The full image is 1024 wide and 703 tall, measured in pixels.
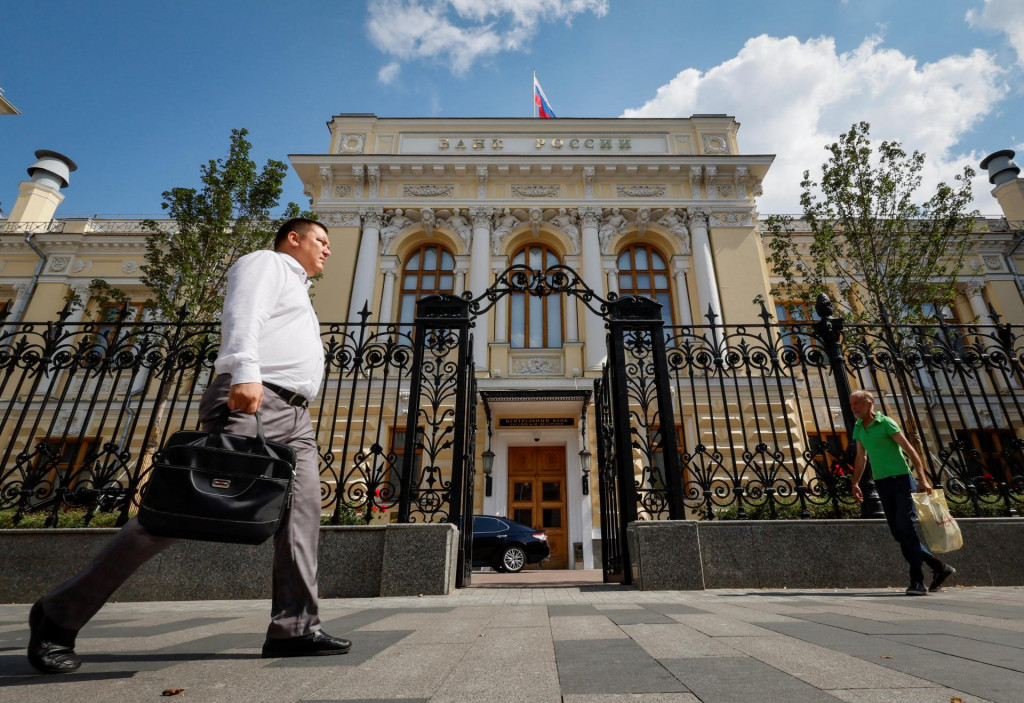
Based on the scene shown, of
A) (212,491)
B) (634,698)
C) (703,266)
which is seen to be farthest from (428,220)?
(634,698)

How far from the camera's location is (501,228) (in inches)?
632

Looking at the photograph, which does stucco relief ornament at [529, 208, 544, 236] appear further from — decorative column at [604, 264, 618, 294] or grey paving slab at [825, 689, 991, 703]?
grey paving slab at [825, 689, 991, 703]

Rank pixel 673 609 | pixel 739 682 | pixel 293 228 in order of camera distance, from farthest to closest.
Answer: pixel 673 609 → pixel 293 228 → pixel 739 682

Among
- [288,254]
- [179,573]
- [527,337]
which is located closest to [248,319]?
[288,254]

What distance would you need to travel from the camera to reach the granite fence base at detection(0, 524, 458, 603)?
176 inches

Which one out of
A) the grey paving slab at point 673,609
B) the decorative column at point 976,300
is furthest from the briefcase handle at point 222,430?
the decorative column at point 976,300

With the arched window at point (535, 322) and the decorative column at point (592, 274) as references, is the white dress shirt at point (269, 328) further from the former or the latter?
the arched window at point (535, 322)

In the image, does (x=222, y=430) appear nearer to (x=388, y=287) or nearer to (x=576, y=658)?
(x=576, y=658)

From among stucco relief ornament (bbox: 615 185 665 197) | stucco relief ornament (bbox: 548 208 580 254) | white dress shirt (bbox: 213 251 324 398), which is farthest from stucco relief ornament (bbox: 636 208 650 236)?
white dress shirt (bbox: 213 251 324 398)

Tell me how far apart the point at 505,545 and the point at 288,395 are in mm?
9472

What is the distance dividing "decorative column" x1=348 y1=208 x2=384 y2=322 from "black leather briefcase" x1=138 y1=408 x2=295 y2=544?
12.7 metres

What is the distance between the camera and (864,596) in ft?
13.0

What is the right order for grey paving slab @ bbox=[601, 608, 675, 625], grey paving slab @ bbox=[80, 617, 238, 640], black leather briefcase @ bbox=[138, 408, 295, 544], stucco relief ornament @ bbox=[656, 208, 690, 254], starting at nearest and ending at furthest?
black leather briefcase @ bbox=[138, 408, 295, 544] → grey paving slab @ bbox=[80, 617, 238, 640] → grey paving slab @ bbox=[601, 608, 675, 625] → stucco relief ornament @ bbox=[656, 208, 690, 254]

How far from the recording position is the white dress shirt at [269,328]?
2025 millimetres
